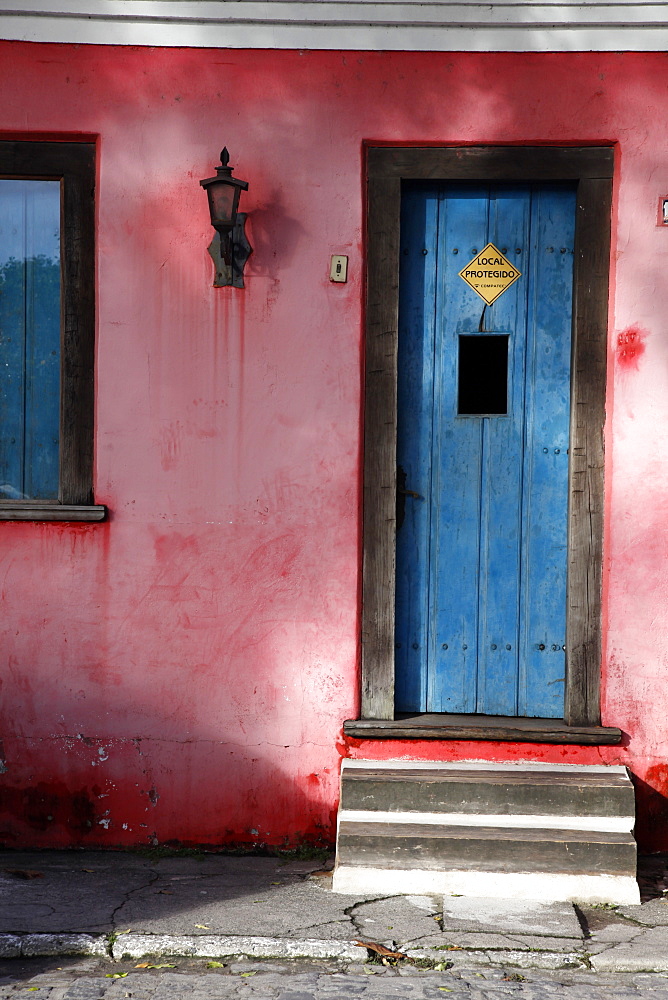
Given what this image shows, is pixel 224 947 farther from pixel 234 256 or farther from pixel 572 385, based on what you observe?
pixel 234 256

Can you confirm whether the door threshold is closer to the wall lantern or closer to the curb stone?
the curb stone

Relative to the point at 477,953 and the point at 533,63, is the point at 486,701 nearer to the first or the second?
the point at 477,953

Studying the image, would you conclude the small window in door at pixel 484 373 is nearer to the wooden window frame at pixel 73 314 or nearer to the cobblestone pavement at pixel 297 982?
the wooden window frame at pixel 73 314

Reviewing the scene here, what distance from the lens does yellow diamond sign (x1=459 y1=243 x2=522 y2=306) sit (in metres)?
4.53

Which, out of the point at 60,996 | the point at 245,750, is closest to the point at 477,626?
the point at 245,750

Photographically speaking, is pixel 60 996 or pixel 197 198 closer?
pixel 60 996

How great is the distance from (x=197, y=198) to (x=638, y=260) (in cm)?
199

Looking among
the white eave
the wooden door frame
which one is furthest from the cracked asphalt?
the white eave

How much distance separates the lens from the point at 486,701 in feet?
15.0

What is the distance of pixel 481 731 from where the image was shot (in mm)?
4395

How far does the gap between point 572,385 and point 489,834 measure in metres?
1.97

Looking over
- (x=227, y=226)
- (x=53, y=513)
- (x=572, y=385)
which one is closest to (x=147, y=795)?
(x=53, y=513)

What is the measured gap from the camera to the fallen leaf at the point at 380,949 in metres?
3.42

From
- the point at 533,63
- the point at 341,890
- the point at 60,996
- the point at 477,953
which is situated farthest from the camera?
the point at 533,63
